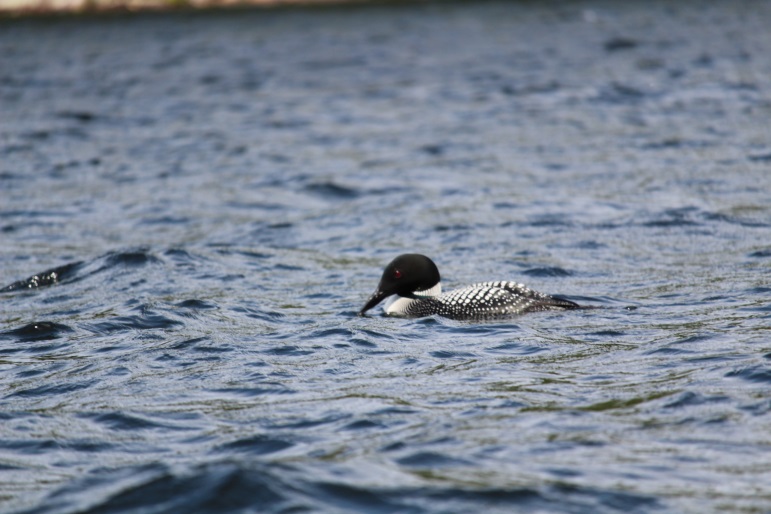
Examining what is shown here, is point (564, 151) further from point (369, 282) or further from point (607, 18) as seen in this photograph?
point (607, 18)

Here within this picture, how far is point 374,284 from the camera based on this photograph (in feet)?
37.8

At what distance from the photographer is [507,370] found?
316 inches

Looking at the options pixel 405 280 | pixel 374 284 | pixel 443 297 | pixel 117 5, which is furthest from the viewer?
pixel 117 5

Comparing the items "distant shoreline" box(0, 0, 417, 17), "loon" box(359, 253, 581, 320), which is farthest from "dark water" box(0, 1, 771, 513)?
"distant shoreline" box(0, 0, 417, 17)

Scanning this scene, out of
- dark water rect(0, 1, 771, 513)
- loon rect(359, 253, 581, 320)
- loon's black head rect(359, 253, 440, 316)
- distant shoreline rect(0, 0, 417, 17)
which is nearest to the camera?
dark water rect(0, 1, 771, 513)

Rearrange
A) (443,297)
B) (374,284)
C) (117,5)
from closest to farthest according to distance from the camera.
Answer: (443,297) < (374,284) < (117,5)

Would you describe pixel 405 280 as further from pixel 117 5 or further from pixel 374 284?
pixel 117 5

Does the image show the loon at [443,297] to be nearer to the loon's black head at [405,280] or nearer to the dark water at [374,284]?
the loon's black head at [405,280]

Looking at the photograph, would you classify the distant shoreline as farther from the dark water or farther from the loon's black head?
the loon's black head

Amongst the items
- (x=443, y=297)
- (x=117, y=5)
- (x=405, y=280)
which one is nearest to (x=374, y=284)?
(x=405, y=280)

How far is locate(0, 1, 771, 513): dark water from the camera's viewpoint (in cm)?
612

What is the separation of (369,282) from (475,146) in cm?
840

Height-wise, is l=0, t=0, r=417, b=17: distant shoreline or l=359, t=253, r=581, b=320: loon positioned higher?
l=0, t=0, r=417, b=17: distant shoreline

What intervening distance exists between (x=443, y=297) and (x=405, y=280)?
45 cm
